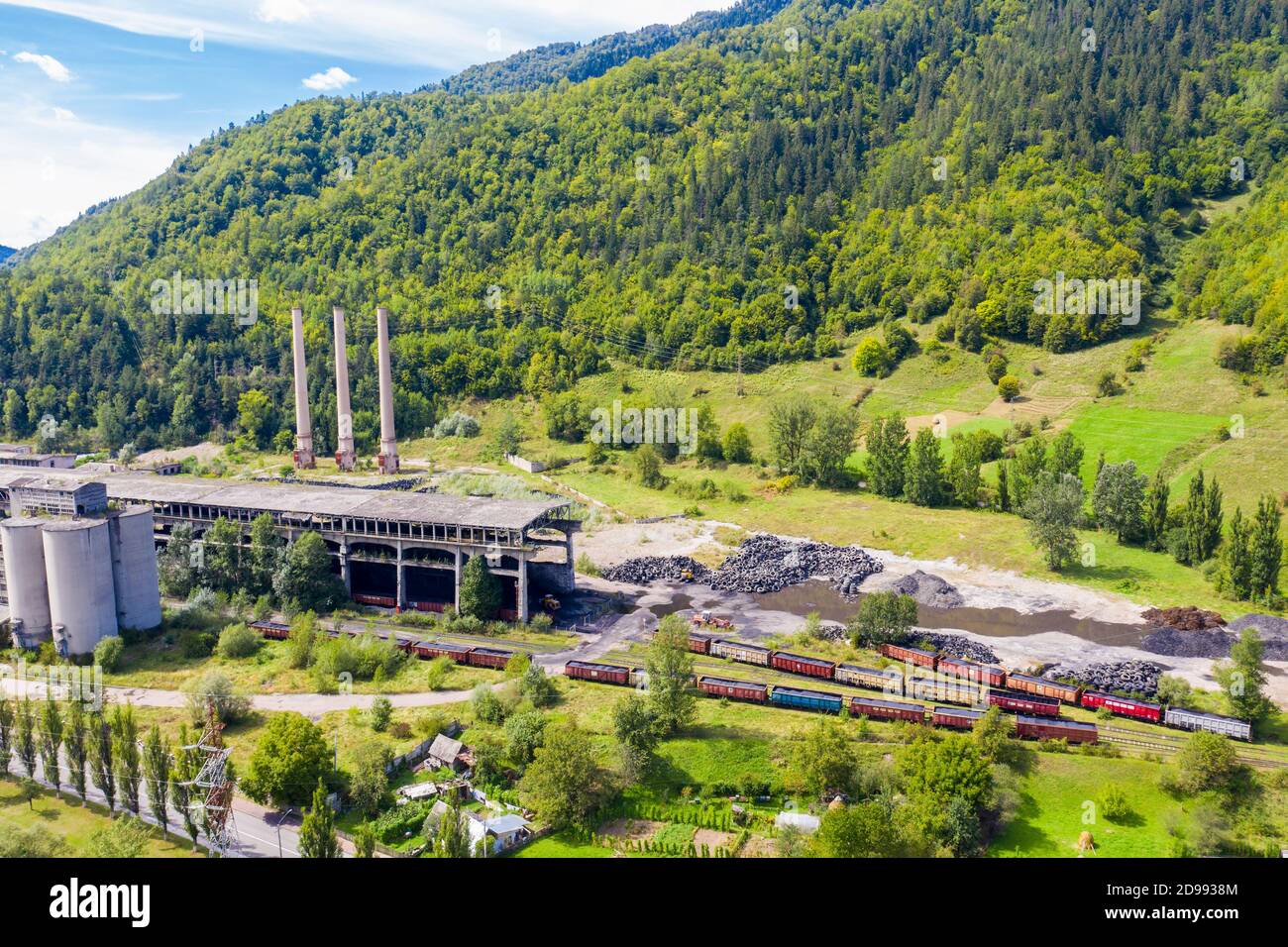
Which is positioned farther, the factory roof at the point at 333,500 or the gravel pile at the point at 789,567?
the gravel pile at the point at 789,567

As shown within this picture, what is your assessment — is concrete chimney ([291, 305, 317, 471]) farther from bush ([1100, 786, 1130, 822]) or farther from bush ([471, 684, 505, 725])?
bush ([1100, 786, 1130, 822])

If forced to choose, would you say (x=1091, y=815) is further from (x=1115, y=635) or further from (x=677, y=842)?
(x=1115, y=635)

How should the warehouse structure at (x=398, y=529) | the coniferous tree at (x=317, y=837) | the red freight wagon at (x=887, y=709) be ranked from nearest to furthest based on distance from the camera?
the coniferous tree at (x=317, y=837) → the red freight wagon at (x=887, y=709) → the warehouse structure at (x=398, y=529)

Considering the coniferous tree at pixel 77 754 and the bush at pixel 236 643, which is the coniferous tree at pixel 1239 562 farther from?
the coniferous tree at pixel 77 754

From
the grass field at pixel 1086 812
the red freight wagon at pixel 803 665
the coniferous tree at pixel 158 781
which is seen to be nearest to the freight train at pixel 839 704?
the grass field at pixel 1086 812

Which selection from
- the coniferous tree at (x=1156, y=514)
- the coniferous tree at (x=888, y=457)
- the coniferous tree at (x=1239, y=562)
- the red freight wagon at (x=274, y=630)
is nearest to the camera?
the red freight wagon at (x=274, y=630)

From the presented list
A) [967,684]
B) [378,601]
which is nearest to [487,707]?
[378,601]
